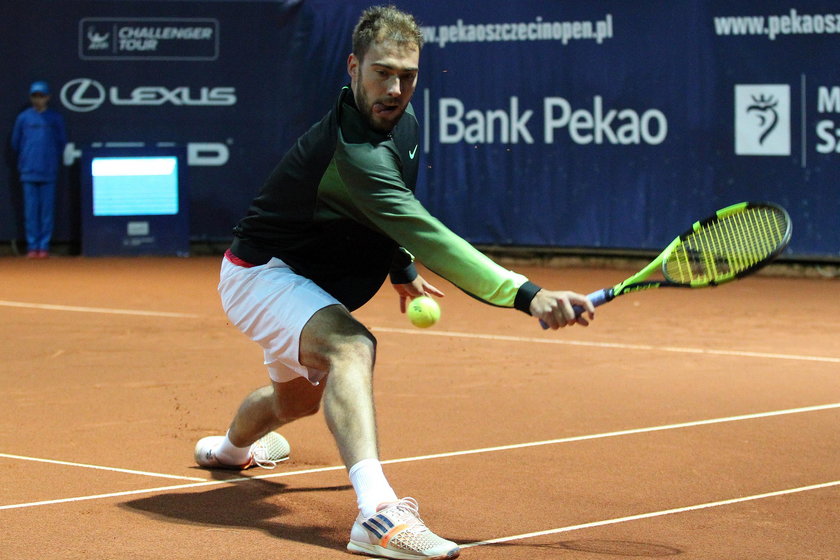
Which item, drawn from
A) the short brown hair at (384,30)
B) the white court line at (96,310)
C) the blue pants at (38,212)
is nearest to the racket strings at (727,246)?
the short brown hair at (384,30)

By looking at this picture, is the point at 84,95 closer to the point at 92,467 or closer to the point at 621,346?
the point at 621,346

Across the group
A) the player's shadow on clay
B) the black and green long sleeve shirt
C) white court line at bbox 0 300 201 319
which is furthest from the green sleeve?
white court line at bbox 0 300 201 319

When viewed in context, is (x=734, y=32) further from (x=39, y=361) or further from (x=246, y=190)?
(x=39, y=361)

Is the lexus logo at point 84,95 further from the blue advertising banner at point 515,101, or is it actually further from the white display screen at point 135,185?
the white display screen at point 135,185

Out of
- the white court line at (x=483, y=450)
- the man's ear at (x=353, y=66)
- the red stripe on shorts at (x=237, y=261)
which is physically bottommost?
the white court line at (x=483, y=450)

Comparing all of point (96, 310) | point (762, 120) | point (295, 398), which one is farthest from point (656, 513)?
point (762, 120)

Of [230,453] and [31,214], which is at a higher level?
[31,214]

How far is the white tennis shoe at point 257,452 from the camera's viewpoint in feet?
16.8

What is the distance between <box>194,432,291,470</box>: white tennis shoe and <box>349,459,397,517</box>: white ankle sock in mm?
1249

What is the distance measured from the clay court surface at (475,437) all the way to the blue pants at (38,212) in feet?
12.0

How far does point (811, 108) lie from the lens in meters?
11.7

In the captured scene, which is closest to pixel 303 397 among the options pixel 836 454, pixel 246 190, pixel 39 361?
pixel 836 454

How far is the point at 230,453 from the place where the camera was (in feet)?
16.6

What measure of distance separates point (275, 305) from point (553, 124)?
8832 millimetres
